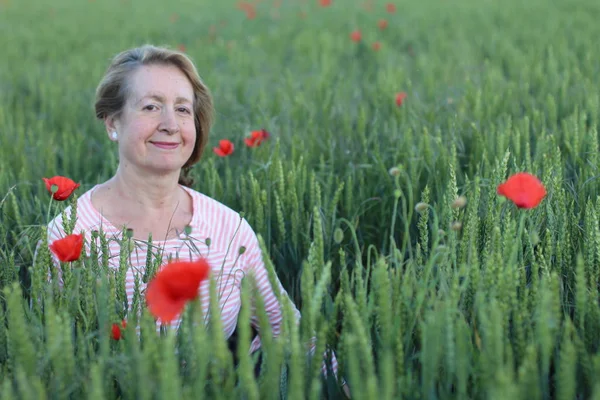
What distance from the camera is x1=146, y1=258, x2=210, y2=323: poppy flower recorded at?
112 centimetres

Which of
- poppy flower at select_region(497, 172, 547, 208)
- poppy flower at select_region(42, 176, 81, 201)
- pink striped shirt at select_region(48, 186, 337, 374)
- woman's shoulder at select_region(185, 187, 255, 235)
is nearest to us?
poppy flower at select_region(497, 172, 547, 208)

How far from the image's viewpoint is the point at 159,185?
207cm

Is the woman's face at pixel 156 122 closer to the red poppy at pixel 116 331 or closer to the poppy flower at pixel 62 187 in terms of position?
the poppy flower at pixel 62 187

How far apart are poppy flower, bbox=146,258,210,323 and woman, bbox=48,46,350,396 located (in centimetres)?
80

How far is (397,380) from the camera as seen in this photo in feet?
3.95

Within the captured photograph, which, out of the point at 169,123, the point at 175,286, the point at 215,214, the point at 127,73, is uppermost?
the point at 127,73

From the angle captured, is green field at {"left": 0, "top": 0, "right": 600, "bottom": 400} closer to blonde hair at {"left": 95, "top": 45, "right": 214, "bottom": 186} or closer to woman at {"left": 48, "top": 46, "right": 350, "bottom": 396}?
woman at {"left": 48, "top": 46, "right": 350, "bottom": 396}

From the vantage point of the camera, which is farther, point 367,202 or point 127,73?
point 367,202

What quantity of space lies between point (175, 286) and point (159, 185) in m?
0.98

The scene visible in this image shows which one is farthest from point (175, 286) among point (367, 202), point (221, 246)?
point (367, 202)

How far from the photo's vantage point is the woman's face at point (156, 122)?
2.03 metres

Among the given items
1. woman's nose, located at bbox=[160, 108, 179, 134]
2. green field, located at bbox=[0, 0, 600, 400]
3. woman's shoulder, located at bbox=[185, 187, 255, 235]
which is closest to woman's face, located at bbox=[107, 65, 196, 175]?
woman's nose, located at bbox=[160, 108, 179, 134]

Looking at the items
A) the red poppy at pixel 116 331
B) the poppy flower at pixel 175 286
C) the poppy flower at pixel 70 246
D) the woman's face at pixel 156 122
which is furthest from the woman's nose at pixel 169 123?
the poppy flower at pixel 175 286

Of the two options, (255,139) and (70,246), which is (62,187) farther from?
(255,139)
